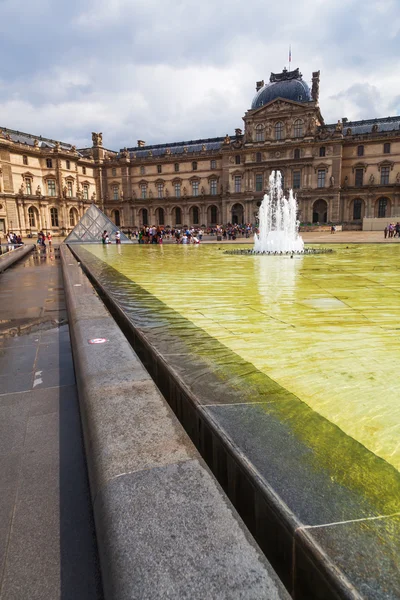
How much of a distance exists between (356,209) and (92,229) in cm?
3503

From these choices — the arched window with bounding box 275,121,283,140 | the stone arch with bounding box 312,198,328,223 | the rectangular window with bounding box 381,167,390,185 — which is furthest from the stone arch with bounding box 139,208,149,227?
the rectangular window with bounding box 381,167,390,185

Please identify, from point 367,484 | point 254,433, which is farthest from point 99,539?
point 367,484

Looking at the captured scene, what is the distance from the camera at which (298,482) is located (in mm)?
1521

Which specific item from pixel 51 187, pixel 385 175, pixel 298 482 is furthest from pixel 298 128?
pixel 298 482

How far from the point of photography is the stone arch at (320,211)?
50.0 meters

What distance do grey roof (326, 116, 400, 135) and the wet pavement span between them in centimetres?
5620

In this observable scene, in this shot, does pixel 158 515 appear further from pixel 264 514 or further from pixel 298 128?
pixel 298 128

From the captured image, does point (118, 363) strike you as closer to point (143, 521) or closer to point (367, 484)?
point (143, 521)

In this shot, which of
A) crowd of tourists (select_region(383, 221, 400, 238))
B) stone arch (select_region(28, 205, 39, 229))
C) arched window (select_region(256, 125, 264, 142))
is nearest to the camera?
crowd of tourists (select_region(383, 221, 400, 238))

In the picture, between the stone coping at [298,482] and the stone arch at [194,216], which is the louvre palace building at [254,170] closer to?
the stone arch at [194,216]

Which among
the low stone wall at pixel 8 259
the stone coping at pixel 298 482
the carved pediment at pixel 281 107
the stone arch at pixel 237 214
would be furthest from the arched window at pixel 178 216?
the stone coping at pixel 298 482

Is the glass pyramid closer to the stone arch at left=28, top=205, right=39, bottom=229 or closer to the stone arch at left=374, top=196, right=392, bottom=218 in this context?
the stone arch at left=28, top=205, right=39, bottom=229

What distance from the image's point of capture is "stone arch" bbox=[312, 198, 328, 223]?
50031mm

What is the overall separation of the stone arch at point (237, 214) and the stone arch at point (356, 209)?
1430 centimetres
